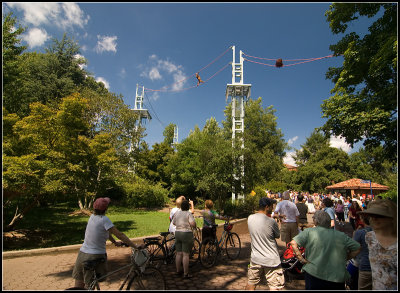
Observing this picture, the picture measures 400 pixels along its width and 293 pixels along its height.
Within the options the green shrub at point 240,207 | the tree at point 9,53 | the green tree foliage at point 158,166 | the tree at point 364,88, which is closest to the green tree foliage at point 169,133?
the green tree foliage at point 158,166

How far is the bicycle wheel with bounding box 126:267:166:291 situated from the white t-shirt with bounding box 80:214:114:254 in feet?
2.39

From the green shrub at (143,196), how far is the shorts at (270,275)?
19394 millimetres

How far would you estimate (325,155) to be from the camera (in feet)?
157

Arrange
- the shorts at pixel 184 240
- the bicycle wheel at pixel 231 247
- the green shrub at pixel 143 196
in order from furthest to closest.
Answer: the green shrub at pixel 143 196 → the bicycle wheel at pixel 231 247 → the shorts at pixel 184 240

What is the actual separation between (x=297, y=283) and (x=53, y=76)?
29.5 meters

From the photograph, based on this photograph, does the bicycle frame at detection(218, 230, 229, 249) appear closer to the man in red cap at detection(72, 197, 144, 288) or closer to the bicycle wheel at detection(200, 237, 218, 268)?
the bicycle wheel at detection(200, 237, 218, 268)

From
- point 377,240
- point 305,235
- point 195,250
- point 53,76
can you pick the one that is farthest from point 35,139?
point 53,76

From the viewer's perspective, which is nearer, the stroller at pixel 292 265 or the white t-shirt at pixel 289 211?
the stroller at pixel 292 265

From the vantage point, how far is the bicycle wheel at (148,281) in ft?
11.7

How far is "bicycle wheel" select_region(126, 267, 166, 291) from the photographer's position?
356 centimetres

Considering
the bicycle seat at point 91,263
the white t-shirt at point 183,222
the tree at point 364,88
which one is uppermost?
the tree at point 364,88

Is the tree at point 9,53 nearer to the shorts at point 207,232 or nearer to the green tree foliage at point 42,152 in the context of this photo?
the green tree foliage at point 42,152

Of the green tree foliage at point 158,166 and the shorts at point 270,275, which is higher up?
the green tree foliage at point 158,166

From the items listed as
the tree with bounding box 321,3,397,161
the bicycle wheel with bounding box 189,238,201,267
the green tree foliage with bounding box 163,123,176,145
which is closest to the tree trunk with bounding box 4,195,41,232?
the bicycle wheel with bounding box 189,238,201,267
